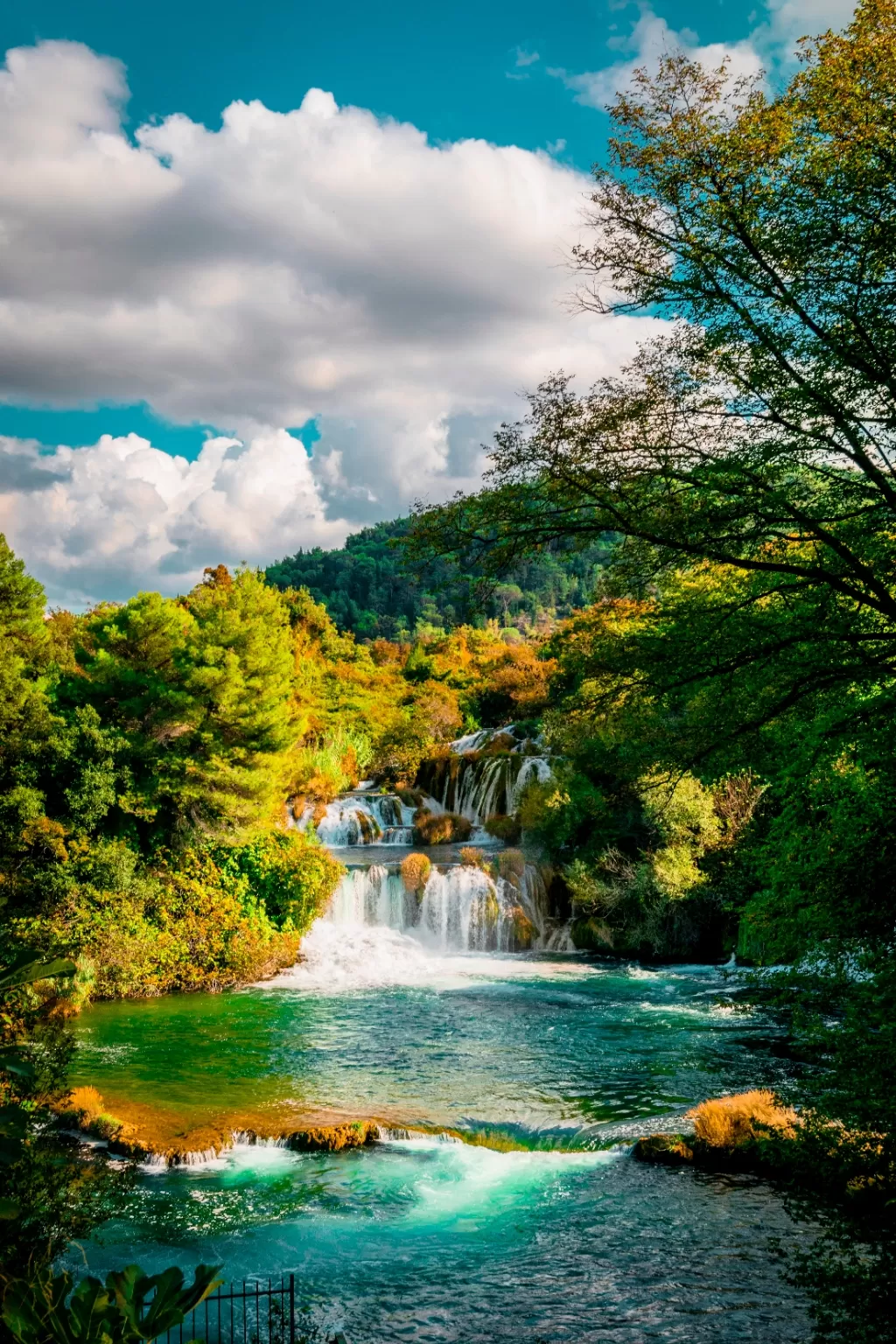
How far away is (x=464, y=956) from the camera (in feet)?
69.8

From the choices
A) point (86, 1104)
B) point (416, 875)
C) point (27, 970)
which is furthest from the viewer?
point (416, 875)

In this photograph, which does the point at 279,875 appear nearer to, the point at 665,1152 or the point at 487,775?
the point at 665,1152

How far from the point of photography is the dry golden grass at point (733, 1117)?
33.5 ft

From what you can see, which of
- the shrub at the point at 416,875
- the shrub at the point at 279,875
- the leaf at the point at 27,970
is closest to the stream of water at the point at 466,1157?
the shrub at the point at 279,875

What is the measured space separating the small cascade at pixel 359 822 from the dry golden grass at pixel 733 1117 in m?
18.2

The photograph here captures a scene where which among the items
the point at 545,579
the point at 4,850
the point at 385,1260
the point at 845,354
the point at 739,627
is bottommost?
the point at 385,1260

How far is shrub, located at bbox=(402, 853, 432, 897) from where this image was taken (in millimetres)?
22062

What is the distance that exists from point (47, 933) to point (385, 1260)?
409 inches

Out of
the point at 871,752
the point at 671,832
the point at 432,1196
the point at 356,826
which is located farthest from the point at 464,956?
the point at 871,752

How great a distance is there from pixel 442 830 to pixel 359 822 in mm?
2817

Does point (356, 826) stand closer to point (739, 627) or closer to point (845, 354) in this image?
point (739, 627)

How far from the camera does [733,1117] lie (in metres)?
10.4

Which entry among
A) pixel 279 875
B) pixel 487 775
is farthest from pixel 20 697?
pixel 487 775

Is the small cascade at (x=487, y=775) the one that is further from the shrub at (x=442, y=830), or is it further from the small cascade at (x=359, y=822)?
the small cascade at (x=359, y=822)
